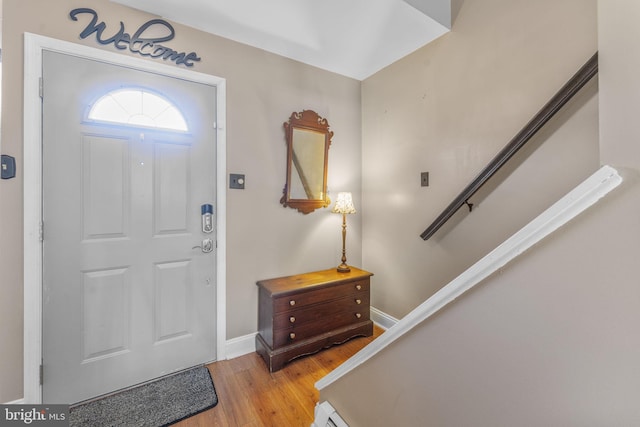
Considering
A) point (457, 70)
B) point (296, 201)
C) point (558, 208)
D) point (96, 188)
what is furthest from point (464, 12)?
point (96, 188)

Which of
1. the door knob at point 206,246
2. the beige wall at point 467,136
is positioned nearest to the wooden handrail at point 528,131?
the beige wall at point 467,136

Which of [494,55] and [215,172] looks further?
[215,172]

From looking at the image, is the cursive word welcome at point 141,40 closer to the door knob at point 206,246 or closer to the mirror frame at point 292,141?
the mirror frame at point 292,141

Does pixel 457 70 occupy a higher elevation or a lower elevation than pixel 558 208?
higher

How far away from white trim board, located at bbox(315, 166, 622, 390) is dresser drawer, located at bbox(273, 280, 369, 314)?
4.28ft

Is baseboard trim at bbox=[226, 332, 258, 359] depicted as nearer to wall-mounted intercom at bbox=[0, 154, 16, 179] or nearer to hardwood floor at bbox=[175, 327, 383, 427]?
hardwood floor at bbox=[175, 327, 383, 427]

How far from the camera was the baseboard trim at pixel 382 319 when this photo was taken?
98.5 inches

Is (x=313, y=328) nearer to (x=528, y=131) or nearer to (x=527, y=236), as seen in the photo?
(x=527, y=236)

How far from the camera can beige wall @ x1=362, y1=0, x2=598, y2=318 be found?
4.85 ft

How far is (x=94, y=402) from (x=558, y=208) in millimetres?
2503

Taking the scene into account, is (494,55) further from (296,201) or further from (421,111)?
(296,201)

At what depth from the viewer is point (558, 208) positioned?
533 mm

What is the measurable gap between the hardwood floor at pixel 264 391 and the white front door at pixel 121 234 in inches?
11.9

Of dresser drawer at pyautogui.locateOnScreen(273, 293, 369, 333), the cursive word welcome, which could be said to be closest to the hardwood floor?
dresser drawer at pyautogui.locateOnScreen(273, 293, 369, 333)
